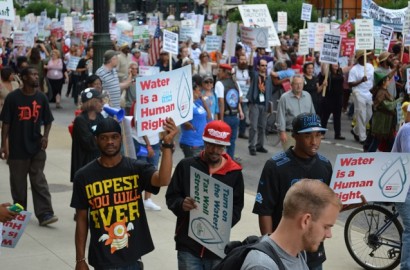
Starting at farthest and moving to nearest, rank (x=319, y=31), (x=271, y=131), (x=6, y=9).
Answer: (x=319, y=31) < (x=271, y=131) < (x=6, y=9)

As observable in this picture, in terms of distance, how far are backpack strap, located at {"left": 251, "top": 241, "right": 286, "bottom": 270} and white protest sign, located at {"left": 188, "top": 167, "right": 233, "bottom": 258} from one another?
2179 millimetres

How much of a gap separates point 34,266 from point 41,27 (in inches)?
850

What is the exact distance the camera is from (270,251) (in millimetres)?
3301

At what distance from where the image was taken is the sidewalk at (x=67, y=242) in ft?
26.7

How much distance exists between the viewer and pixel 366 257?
26.6 ft

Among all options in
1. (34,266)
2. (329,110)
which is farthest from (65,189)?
(329,110)

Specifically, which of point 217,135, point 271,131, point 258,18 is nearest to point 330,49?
point 271,131

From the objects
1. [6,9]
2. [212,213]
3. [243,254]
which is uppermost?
[6,9]

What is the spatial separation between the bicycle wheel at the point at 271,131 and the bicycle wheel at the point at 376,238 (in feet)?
24.5

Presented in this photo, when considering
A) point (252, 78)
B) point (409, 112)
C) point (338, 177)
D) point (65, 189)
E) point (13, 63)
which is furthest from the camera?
point (13, 63)

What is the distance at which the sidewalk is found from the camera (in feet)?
26.7

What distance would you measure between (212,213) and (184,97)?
1777 mm

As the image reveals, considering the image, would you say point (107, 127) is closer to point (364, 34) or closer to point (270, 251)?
point (270, 251)

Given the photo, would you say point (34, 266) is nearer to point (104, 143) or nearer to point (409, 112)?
point (104, 143)
